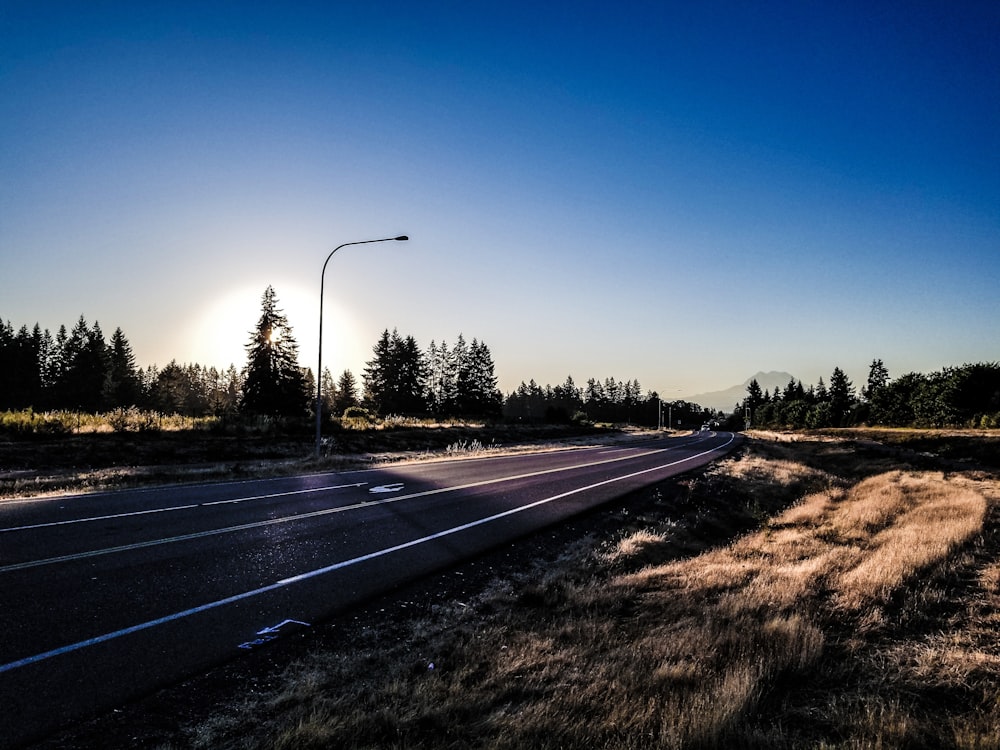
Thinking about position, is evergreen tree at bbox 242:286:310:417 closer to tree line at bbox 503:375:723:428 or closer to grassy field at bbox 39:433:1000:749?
grassy field at bbox 39:433:1000:749

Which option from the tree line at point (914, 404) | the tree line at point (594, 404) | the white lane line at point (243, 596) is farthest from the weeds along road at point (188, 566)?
the tree line at point (594, 404)

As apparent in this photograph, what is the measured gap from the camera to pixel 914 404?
72.5 metres

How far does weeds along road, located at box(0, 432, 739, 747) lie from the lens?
4242 mm

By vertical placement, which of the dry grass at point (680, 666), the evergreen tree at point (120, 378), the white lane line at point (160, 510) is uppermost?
the evergreen tree at point (120, 378)

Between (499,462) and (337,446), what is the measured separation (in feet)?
35.4

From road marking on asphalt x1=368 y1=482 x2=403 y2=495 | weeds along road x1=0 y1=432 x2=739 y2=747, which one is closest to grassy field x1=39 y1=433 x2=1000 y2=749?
weeds along road x1=0 y1=432 x2=739 y2=747

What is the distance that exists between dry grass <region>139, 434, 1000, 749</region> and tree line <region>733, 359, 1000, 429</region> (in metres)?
64.7

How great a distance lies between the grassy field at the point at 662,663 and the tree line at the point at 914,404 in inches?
2545

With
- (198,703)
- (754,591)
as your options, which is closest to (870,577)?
(754,591)

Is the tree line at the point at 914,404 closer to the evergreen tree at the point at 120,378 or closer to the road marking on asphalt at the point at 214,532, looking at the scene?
the road marking on asphalt at the point at 214,532

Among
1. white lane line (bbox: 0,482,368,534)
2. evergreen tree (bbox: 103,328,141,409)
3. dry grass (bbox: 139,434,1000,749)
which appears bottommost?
dry grass (bbox: 139,434,1000,749)

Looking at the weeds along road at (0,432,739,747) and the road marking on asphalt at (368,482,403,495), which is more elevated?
the weeds along road at (0,432,739,747)

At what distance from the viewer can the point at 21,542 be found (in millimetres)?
7551

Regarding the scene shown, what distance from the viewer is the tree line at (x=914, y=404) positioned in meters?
59.7
